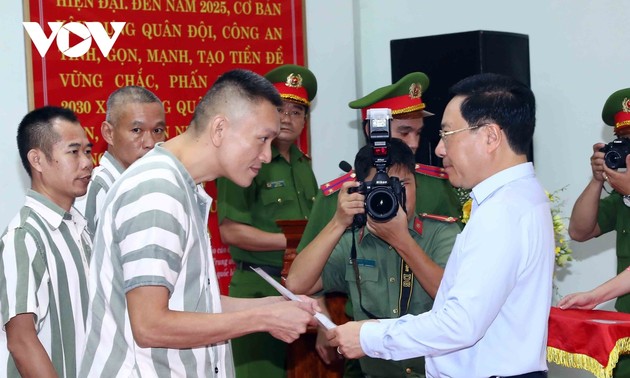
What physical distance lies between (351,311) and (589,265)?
243 cm

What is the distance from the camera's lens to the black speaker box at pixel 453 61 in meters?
4.60

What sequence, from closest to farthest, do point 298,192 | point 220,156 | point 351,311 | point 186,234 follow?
point 186,234
point 220,156
point 351,311
point 298,192

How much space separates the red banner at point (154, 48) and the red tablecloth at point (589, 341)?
2418 mm

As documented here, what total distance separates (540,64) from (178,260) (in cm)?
363

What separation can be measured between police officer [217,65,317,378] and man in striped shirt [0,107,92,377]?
1.00 m

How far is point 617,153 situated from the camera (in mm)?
3686

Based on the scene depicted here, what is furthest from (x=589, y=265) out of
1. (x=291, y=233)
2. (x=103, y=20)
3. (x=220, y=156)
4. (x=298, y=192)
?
(x=220, y=156)

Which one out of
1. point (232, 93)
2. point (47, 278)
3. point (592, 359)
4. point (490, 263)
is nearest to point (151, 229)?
point (232, 93)

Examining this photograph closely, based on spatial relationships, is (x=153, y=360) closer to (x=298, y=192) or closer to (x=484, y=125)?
(x=484, y=125)

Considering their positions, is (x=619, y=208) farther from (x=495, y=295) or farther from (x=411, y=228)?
(x=495, y=295)

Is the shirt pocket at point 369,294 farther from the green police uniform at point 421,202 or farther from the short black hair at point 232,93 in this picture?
the short black hair at point 232,93

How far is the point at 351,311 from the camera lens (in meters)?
3.06

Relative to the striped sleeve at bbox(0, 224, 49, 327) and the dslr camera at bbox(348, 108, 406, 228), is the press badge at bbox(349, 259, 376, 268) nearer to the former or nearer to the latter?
the dslr camera at bbox(348, 108, 406, 228)

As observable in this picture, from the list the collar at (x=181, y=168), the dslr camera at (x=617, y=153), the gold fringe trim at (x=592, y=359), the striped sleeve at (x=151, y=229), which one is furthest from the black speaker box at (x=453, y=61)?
the striped sleeve at (x=151, y=229)
